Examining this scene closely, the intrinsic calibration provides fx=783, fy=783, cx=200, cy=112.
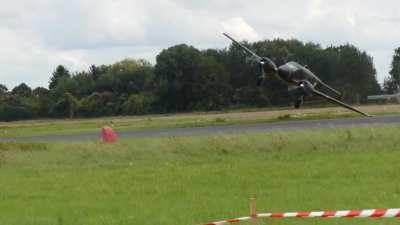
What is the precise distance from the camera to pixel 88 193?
1589cm

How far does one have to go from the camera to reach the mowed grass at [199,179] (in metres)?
12.8

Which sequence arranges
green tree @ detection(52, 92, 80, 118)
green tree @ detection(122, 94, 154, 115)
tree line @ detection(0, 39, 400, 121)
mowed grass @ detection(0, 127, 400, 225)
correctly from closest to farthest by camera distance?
mowed grass @ detection(0, 127, 400, 225) → tree line @ detection(0, 39, 400, 121) → green tree @ detection(122, 94, 154, 115) → green tree @ detection(52, 92, 80, 118)

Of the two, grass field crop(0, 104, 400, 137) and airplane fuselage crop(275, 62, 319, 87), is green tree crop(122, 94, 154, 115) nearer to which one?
grass field crop(0, 104, 400, 137)

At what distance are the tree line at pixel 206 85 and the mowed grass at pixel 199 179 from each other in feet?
165

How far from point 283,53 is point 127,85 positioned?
42.1 metres

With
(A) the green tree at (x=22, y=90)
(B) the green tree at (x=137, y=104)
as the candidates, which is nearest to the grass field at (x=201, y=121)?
(B) the green tree at (x=137, y=104)

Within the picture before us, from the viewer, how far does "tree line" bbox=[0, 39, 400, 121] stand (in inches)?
3585

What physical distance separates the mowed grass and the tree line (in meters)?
50.2

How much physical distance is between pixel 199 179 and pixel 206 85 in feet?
257

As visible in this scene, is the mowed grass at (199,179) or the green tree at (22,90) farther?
the green tree at (22,90)

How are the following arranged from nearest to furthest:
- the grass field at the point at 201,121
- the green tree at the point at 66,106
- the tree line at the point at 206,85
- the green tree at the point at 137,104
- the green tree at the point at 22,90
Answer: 1. the grass field at the point at 201,121
2. the tree line at the point at 206,85
3. the green tree at the point at 137,104
4. the green tree at the point at 66,106
5. the green tree at the point at 22,90

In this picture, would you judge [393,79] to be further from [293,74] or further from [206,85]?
[293,74]

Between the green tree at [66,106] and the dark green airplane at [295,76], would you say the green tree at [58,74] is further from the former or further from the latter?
the dark green airplane at [295,76]

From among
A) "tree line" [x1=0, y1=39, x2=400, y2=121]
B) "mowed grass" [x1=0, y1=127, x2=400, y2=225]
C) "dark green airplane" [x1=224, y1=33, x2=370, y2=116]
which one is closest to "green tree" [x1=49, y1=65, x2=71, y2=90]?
"tree line" [x1=0, y1=39, x2=400, y2=121]
